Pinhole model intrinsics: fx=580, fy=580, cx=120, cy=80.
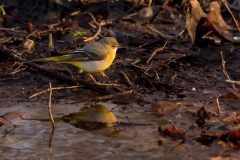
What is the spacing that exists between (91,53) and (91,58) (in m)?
0.13

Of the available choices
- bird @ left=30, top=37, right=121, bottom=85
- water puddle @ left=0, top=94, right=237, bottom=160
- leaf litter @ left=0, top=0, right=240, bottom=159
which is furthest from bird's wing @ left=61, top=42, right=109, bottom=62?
water puddle @ left=0, top=94, right=237, bottom=160

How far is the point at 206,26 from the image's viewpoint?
864 cm

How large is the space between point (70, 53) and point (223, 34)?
7.80ft

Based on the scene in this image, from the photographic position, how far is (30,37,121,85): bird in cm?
791

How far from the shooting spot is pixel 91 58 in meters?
8.04

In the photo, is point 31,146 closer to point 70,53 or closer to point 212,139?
point 212,139

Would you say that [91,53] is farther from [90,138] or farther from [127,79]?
[90,138]

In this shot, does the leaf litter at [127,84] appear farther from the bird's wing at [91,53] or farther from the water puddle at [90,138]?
the bird's wing at [91,53]

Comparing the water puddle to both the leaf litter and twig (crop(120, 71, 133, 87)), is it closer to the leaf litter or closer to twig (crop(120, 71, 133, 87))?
the leaf litter

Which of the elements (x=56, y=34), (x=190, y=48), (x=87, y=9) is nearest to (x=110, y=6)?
(x=87, y=9)

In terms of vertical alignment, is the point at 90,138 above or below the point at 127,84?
above

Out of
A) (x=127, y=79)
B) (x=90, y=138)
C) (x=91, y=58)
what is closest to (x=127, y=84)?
(x=127, y=79)

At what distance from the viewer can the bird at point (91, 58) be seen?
7910mm

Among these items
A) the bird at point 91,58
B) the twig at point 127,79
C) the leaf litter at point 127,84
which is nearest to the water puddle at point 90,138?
the leaf litter at point 127,84
